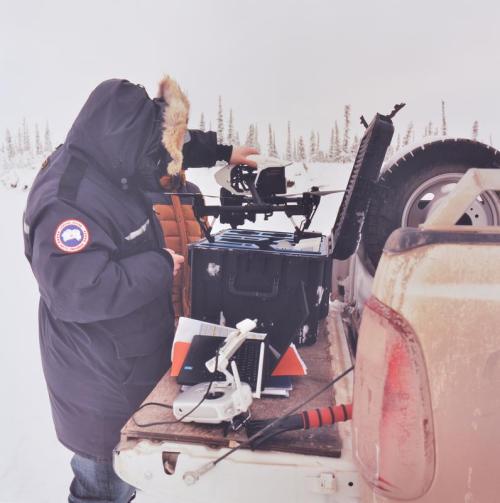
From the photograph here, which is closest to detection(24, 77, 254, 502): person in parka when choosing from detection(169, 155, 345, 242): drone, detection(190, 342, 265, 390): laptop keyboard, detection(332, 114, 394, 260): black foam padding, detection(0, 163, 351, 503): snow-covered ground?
detection(169, 155, 345, 242): drone

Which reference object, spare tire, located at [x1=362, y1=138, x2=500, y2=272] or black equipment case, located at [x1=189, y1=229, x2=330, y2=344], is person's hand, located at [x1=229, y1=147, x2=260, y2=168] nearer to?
black equipment case, located at [x1=189, y1=229, x2=330, y2=344]

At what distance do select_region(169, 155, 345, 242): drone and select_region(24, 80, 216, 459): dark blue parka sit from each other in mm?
287

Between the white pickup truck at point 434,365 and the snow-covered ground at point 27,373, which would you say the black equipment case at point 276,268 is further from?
the white pickup truck at point 434,365

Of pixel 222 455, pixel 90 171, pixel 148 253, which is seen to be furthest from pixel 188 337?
pixel 90 171

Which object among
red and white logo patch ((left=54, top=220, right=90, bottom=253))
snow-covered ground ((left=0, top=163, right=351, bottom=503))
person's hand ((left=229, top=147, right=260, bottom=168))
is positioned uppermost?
person's hand ((left=229, top=147, right=260, bottom=168))

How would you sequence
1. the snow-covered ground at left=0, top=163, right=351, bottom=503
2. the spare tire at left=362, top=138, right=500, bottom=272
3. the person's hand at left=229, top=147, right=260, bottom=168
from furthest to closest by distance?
the snow-covered ground at left=0, top=163, right=351, bottom=503 → the person's hand at left=229, top=147, right=260, bottom=168 → the spare tire at left=362, top=138, right=500, bottom=272

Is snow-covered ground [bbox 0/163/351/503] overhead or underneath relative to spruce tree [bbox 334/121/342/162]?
underneath

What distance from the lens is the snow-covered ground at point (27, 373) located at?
283 centimetres

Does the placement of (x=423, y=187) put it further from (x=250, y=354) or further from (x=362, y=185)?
(x=250, y=354)

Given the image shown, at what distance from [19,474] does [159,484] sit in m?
2.11

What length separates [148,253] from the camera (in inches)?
72.2

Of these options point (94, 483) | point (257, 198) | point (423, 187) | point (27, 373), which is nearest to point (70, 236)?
point (257, 198)

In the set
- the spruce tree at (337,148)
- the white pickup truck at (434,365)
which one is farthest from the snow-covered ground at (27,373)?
the white pickup truck at (434,365)

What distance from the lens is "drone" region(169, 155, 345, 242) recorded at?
2.09 m
